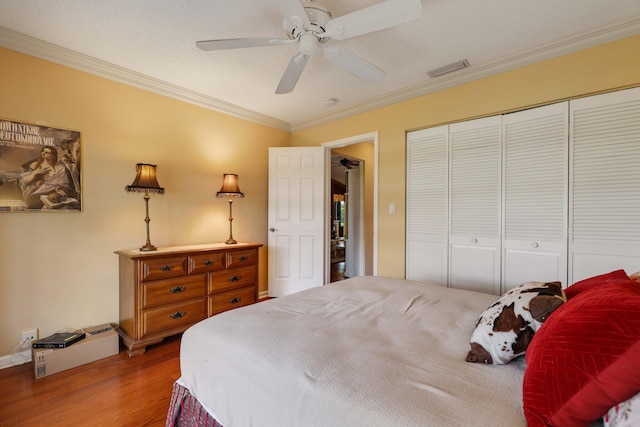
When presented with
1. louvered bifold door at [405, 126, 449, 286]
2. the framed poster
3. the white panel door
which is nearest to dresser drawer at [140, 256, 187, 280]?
the framed poster

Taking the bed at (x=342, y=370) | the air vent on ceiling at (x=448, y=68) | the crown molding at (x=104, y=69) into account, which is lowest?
the bed at (x=342, y=370)

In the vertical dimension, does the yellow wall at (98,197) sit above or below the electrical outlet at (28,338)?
above

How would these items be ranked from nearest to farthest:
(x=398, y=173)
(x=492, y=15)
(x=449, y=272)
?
(x=492, y=15) < (x=449, y=272) < (x=398, y=173)

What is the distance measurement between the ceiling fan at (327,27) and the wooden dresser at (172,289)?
1.74 m

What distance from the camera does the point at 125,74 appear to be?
8.34 feet

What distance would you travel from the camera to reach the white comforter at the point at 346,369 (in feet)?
2.38

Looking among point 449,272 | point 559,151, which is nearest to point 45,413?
point 449,272

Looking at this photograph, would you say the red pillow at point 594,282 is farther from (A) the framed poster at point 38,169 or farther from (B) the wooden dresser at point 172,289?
(A) the framed poster at point 38,169

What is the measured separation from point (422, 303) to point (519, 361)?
616mm

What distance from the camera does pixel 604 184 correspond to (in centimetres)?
202

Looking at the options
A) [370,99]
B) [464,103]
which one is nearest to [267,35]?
[370,99]

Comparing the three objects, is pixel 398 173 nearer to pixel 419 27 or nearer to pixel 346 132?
pixel 346 132

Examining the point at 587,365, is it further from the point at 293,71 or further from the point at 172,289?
the point at 172,289

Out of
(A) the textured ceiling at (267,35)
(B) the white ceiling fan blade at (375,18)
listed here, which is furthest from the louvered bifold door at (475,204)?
(B) the white ceiling fan blade at (375,18)
